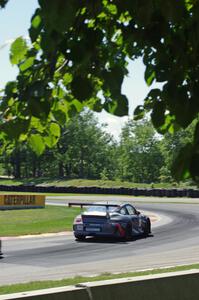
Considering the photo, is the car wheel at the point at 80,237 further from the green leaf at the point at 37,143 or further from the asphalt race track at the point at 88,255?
the green leaf at the point at 37,143

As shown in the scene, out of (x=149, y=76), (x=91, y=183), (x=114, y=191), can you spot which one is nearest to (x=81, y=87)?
(x=149, y=76)

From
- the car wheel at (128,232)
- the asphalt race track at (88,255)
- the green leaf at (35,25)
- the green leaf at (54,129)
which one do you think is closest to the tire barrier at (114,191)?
the asphalt race track at (88,255)

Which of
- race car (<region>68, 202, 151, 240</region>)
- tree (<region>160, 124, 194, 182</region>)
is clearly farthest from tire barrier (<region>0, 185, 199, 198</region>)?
race car (<region>68, 202, 151, 240</region>)

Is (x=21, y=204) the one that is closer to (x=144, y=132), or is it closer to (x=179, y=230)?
(x=179, y=230)

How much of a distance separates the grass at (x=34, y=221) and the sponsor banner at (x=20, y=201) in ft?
4.20

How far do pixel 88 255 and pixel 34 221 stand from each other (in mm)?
12896

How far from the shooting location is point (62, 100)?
3.94 m

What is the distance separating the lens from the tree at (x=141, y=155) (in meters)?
107

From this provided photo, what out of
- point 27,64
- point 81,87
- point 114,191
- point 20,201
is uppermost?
point 114,191

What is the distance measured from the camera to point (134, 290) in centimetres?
602

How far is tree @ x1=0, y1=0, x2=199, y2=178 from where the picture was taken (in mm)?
2783

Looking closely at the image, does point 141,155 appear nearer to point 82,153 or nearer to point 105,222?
point 82,153

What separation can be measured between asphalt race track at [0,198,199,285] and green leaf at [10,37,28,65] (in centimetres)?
935

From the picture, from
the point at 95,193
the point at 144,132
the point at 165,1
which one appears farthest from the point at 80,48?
the point at 144,132
